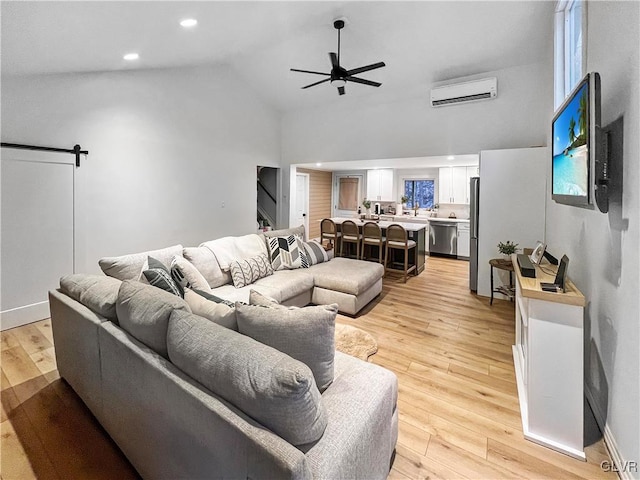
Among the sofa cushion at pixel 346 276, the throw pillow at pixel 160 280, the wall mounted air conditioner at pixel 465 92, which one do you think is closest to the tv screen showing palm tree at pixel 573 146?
the sofa cushion at pixel 346 276

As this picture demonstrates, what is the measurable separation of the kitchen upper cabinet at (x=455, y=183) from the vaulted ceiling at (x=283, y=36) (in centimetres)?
285

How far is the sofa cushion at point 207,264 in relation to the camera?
3.04 metres

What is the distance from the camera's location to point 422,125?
510cm

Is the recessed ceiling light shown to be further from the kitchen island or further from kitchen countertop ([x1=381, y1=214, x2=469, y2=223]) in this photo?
kitchen countertop ([x1=381, y1=214, x2=469, y2=223])

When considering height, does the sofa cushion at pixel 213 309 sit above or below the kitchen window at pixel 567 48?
below

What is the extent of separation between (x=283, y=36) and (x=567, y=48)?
10.9ft

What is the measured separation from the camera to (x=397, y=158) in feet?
17.9

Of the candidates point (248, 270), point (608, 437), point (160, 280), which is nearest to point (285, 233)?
point (248, 270)

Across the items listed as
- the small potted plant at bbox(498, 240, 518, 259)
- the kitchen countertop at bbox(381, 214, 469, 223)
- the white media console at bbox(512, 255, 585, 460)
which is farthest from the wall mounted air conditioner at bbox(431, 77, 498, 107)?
the white media console at bbox(512, 255, 585, 460)

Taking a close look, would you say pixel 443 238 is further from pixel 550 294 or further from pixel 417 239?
pixel 550 294

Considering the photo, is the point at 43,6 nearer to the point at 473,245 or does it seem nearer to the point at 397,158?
the point at 397,158

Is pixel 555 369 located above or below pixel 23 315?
above

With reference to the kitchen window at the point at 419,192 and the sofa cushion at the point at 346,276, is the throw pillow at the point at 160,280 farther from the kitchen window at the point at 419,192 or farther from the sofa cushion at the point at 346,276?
the kitchen window at the point at 419,192

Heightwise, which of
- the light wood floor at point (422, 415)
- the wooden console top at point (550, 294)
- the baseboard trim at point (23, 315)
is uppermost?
the wooden console top at point (550, 294)
